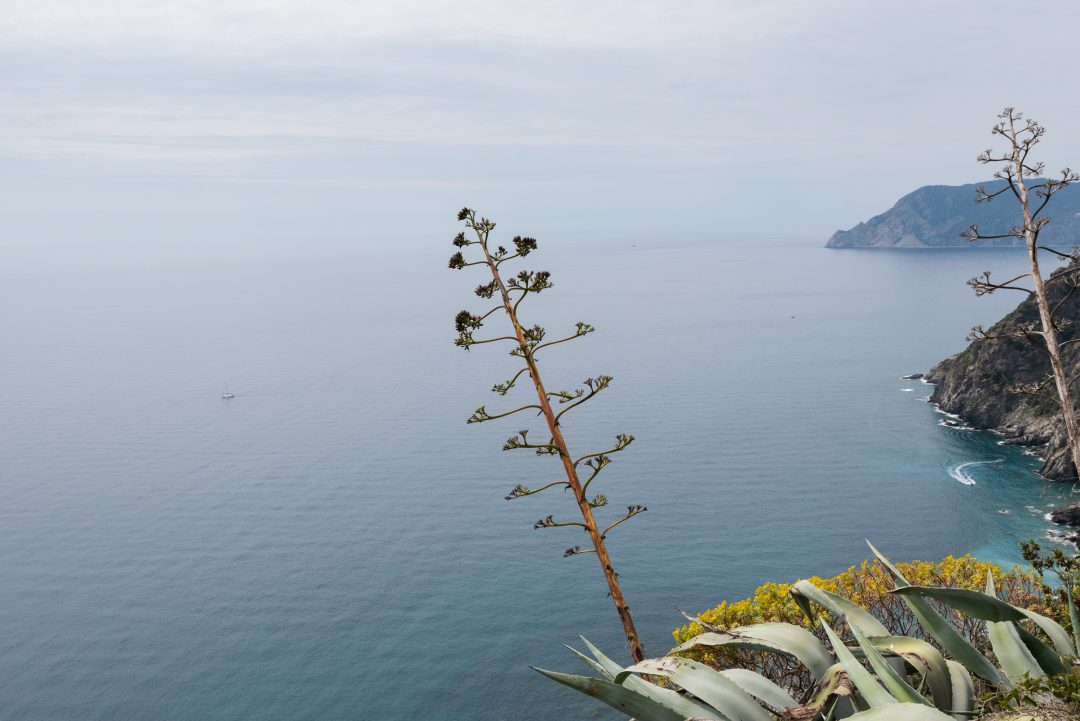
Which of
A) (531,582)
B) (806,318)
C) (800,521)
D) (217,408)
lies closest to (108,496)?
(217,408)

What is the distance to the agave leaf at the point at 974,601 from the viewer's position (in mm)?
6363

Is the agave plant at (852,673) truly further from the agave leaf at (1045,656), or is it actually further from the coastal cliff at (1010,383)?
the coastal cliff at (1010,383)

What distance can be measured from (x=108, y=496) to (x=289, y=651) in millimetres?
39615

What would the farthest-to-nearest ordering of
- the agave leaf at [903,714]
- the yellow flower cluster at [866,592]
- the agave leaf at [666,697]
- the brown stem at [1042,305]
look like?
the yellow flower cluster at [866,592]
the brown stem at [1042,305]
the agave leaf at [666,697]
the agave leaf at [903,714]

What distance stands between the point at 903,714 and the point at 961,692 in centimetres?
197

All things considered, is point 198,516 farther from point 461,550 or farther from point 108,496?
point 461,550

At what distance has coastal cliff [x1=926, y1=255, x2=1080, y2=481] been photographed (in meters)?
84.5

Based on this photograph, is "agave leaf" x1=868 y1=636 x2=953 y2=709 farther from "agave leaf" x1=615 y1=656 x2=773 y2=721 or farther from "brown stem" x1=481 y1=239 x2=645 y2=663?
"brown stem" x1=481 y1=239 x2=645 y2=663

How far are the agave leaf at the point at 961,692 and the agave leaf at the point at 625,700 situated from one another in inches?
69.7

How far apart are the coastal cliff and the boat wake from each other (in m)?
5.82

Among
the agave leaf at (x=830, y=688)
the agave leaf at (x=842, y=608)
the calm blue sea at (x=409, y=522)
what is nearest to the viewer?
the agave leaf at (x=830, y=688)

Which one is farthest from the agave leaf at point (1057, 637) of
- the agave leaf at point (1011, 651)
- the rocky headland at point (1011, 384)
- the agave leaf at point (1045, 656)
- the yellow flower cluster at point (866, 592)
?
the rocky headland at point (1011, 384)

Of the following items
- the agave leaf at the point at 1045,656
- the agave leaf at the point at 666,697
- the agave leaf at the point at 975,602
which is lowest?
the agave leaf at the point at 1045,656

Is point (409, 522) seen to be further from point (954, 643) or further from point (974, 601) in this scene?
point (974, 601)
